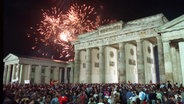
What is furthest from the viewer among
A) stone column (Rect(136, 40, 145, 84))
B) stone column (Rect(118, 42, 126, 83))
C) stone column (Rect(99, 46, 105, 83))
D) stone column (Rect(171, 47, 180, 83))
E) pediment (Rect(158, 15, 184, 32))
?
stone column (Rect(99, 46, 105, 83))

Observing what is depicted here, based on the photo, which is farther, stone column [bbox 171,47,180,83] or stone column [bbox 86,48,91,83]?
stone column [bbox 86,48,91,83]

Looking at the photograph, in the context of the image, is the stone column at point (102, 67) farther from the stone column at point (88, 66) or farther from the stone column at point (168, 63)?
the stone column at point (168, 63)

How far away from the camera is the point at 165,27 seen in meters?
31.2

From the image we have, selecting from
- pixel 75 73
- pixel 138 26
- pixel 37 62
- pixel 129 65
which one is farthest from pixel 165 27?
pixel 37 62

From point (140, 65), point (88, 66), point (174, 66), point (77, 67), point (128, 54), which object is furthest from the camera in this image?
point (77, 67)

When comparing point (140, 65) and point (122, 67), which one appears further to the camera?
point (122, 67)

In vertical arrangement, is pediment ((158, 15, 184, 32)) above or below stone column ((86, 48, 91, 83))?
above

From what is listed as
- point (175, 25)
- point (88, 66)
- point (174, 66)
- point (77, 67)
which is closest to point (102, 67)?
point (88, 66)

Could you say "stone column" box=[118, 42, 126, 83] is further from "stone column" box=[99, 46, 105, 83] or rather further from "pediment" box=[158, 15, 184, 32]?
"pediment" box=[158, 15, 184, 32]

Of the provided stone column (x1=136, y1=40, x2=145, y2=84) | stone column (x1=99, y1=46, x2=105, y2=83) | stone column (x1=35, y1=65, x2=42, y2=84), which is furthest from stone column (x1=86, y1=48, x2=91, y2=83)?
stone column (x1=35, y1=65, x2=42, y2=84)

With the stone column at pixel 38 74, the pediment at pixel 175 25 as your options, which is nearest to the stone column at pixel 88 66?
the stone column at pixel 38 74

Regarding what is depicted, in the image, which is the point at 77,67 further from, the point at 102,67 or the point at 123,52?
the point at 123,52

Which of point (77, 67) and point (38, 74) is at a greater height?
point (77, 67)

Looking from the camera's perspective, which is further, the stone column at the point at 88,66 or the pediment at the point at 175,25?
the stone column at the point at 88,66
